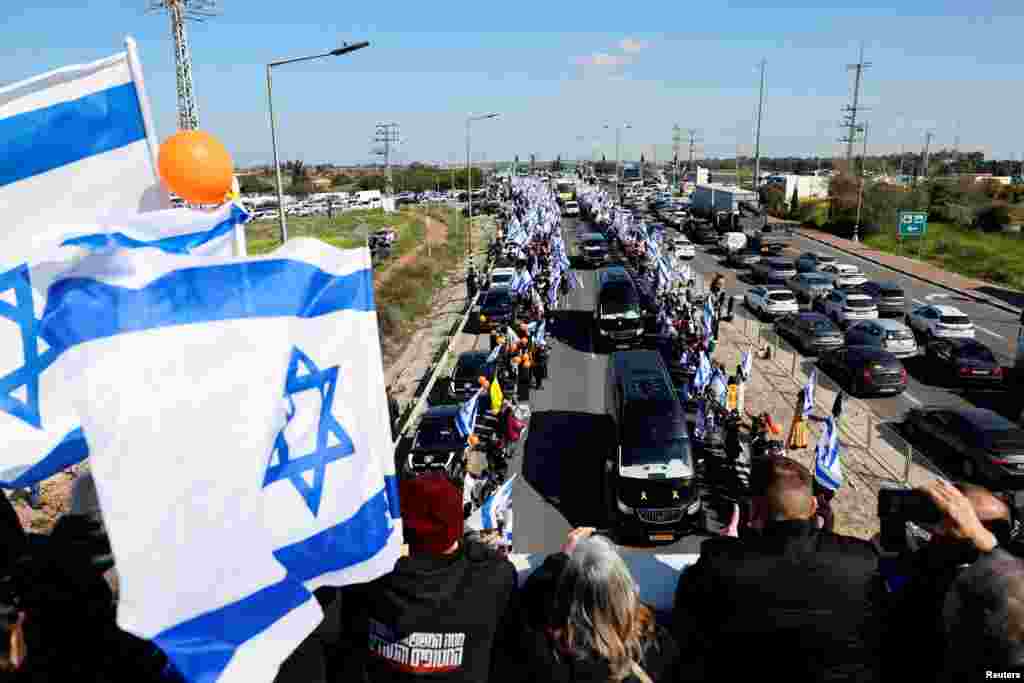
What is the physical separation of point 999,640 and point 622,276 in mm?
23561

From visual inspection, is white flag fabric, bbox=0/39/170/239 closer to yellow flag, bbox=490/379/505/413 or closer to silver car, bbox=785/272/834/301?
yellow flag, bbox=490/379/505/413

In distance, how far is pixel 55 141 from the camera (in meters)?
4.20

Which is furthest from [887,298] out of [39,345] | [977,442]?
[39,345]

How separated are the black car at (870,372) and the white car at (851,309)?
6.70 m

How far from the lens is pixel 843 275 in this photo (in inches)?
1380

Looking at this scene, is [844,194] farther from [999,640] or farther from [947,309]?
[999,640]

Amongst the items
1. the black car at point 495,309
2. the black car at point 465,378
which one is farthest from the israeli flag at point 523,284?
the black car at point 465,378

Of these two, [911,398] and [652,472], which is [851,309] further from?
[652,472]

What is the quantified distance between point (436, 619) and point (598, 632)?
0.63 m

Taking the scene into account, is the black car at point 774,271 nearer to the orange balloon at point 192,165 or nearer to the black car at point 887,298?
the black car at point 887,298

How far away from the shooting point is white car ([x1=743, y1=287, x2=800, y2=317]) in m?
27.9

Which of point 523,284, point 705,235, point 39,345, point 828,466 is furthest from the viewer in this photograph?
point 705,235

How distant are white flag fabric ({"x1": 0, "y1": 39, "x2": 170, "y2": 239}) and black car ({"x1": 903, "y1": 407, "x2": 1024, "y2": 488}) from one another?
1472cm

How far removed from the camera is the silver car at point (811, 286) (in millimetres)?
31641
